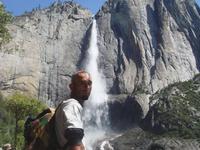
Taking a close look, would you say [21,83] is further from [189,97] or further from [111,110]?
[189,97]

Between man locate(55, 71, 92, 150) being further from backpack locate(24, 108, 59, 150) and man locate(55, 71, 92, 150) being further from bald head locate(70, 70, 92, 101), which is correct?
backpack locate(24, 108, 59, 150)

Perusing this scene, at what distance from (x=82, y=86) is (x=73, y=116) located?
542mm

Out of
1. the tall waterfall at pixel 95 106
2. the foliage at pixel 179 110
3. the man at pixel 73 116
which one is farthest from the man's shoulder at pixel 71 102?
the tall waterfall at pixel 95 106

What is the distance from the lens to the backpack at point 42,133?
602cm

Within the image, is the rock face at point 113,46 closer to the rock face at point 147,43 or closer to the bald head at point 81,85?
the rock face at point 147,43

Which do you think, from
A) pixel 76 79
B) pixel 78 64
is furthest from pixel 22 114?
pixel 78 64

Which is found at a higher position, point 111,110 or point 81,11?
point 81,11

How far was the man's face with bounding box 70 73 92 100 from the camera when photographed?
616 centimetres

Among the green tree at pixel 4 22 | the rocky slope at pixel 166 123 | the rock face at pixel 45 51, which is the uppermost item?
the rock face at pixel 45 51

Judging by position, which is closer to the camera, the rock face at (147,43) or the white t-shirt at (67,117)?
the white t-shirt at (67,117)

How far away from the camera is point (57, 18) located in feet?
552

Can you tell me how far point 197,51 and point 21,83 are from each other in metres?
63.3

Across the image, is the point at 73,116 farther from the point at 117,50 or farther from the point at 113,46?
the point at 113,46

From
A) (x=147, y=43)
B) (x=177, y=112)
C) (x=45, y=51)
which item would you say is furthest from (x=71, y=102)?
(x=147, y=43)
